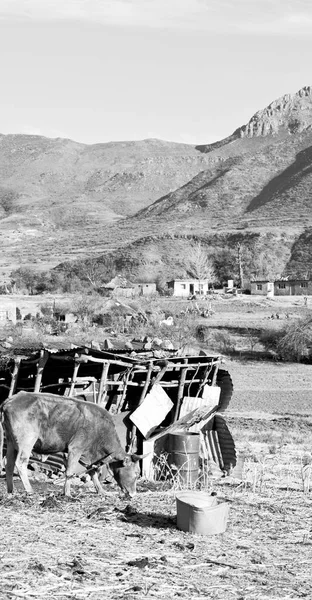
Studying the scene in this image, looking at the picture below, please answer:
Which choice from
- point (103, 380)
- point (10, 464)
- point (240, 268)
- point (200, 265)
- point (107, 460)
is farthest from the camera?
point (200, 265)

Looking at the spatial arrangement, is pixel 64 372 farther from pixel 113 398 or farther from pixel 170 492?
pixel 170 492

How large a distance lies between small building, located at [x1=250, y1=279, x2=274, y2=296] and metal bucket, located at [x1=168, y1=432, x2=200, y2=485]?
168 feet

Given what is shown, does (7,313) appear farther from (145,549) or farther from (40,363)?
(145,549)

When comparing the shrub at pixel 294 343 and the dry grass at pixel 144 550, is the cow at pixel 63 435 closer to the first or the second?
the dry grass at pixel 144 550

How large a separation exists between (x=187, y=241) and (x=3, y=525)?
282ft

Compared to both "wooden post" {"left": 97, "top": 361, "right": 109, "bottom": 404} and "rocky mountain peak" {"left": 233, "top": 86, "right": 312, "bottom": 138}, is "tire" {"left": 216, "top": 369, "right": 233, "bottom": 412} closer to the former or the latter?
"wooden post" {"left": 97, "top": 361, "right": 109, "bottom": 404}

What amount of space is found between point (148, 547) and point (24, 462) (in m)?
3.01

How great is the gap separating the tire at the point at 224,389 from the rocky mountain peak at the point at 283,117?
16014cm

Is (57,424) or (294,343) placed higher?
(57,424)

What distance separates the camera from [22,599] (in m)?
6.95

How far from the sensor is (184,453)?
14.2 m

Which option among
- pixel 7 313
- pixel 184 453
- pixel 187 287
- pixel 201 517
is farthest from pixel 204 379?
pixel 187 287

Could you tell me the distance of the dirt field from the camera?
7.36 meters

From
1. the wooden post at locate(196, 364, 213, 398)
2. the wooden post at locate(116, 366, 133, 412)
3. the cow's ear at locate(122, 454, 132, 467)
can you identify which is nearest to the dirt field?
the cow's ear at locate(122, 454, 132, 467)
